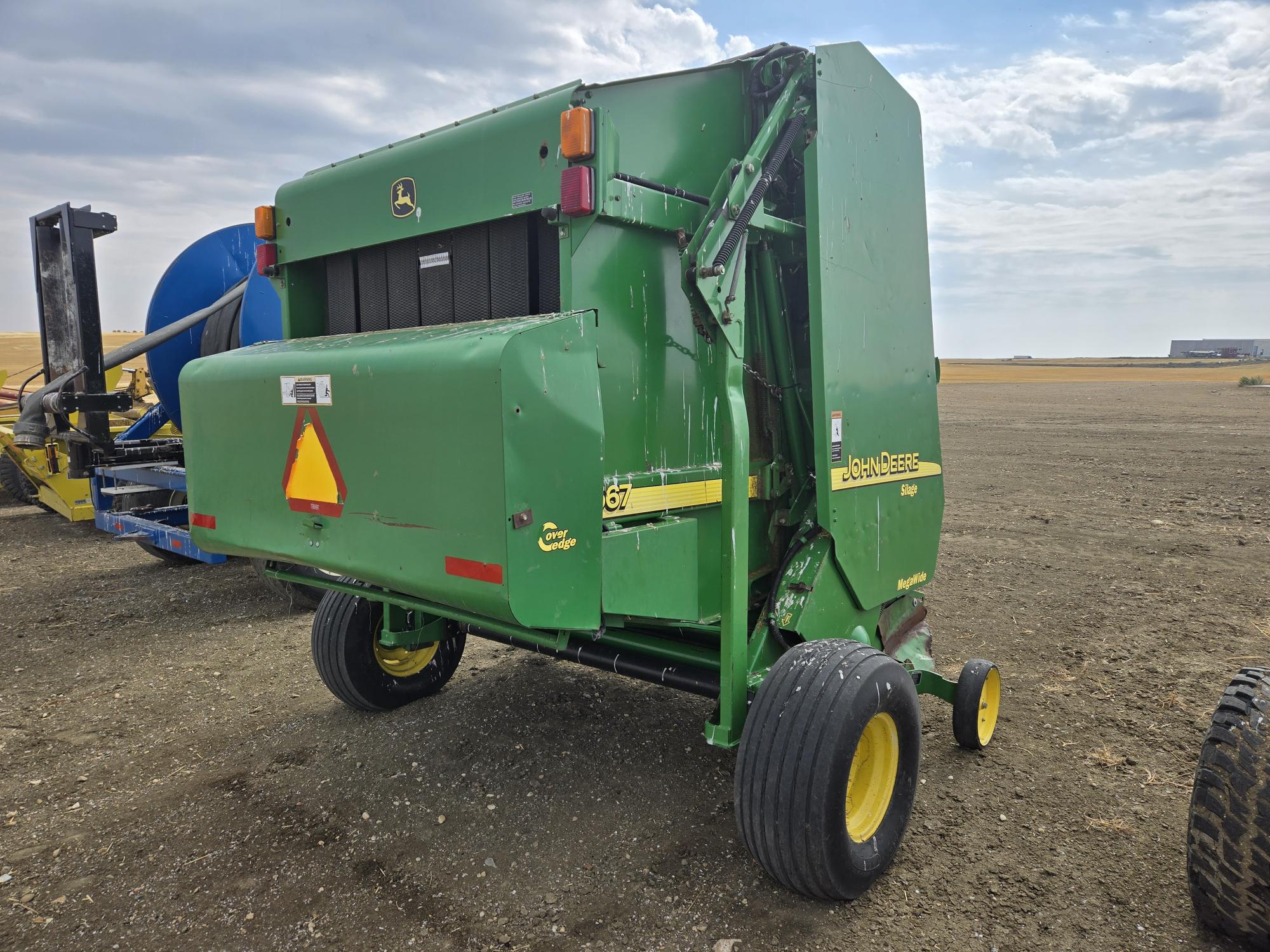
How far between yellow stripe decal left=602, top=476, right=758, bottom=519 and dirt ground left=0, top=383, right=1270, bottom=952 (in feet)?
4.01

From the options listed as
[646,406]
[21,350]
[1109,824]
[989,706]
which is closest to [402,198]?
[646,406]

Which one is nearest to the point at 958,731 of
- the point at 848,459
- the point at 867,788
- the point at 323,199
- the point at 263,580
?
the point at 867,788

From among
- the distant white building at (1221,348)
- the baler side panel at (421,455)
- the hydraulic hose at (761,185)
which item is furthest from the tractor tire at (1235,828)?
the distant white building at (1221,348)

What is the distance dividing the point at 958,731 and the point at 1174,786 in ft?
2.71

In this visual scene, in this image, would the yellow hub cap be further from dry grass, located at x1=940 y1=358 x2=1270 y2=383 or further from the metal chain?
dry grass, located at x1=940 y1=358 x2=1270 y2=383

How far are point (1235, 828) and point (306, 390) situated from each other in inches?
119

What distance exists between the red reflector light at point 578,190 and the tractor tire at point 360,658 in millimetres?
2180

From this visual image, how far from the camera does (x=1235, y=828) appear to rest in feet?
7.75

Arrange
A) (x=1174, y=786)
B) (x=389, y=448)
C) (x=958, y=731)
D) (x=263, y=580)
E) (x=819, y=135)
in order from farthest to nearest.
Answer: (x=263, y=580), (x=958, y=731), (x=1174, y=786), (x=819, y=135), (x=389, y=448)

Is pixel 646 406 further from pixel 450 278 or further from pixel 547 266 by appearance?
pixel 450 278

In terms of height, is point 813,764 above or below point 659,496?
below

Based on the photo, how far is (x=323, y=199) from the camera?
3354 mm

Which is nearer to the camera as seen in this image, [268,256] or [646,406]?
[646,406]

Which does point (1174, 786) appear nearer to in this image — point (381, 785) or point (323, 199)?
point (381, 785)
